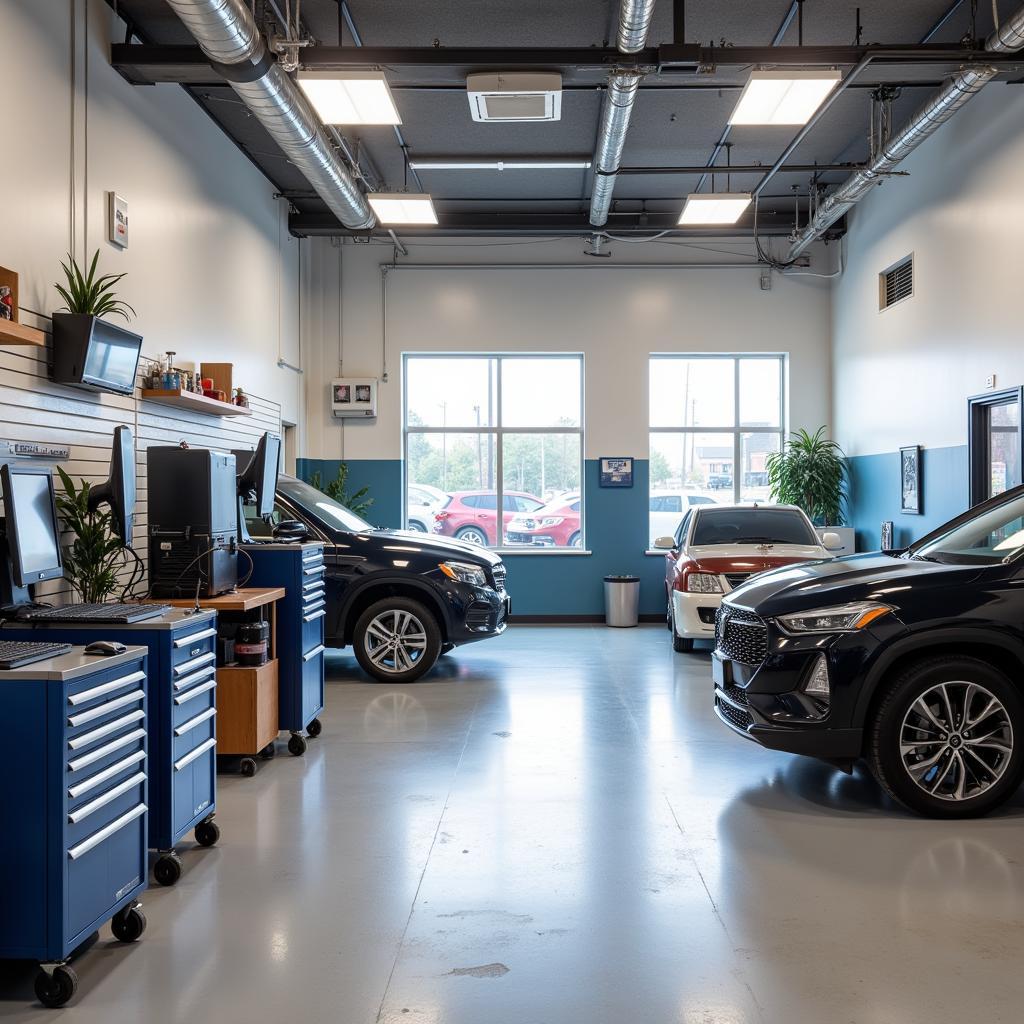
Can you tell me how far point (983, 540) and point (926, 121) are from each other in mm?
4024

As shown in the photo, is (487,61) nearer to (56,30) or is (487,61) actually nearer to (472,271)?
(56,30)

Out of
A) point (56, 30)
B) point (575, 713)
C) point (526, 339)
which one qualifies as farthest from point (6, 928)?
point (526, 339)

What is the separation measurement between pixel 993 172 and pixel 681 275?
479cm

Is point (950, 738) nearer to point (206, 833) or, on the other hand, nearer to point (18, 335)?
point (206, 833)

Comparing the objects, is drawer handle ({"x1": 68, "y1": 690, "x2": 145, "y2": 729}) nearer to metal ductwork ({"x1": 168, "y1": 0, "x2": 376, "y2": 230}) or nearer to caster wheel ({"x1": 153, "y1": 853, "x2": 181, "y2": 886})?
caster wheel ({"x1": 153, "y1": 853, "x2": 181, "y2": 886})

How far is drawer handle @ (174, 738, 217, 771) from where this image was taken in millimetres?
3612

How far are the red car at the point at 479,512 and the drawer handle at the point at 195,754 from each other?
828cm

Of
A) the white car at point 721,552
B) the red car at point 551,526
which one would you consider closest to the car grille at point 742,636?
the white car at point 721,552

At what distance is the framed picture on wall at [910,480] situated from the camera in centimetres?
917

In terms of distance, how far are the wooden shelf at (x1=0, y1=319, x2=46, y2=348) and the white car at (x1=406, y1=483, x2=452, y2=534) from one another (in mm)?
7533

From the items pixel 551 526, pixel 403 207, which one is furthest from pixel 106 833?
pixel 551 526

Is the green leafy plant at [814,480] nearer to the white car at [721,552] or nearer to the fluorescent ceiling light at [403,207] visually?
the white car at [721,552]

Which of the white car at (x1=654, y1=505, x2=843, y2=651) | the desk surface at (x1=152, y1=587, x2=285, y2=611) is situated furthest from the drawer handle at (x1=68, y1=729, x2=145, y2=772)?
the white car at (x1=654, y1=505, x2=843, y2=651)

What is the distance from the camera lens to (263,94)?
632cm
